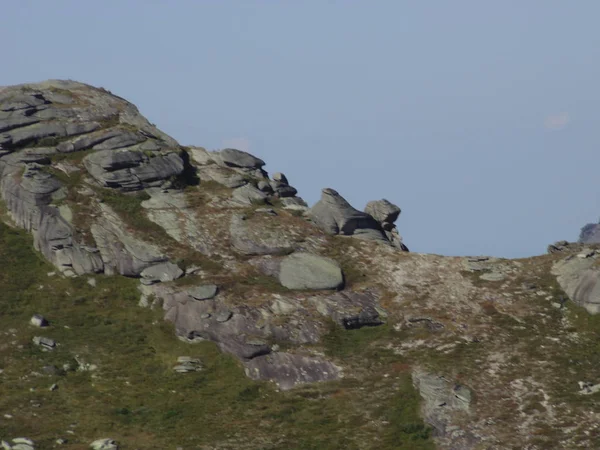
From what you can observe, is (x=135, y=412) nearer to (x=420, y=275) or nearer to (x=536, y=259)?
(x=420, y=275)

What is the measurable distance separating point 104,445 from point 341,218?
32.9 m

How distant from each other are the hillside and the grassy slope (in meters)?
0.15

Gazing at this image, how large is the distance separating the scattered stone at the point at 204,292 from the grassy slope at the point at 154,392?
3.18 m

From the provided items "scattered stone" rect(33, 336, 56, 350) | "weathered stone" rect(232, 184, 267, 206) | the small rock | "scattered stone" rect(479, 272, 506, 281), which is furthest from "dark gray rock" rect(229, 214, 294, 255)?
"scattered stone" rect(33, 336, 56, 350)

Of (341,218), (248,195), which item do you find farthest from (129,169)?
(341,218)

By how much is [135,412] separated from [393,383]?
17492mm

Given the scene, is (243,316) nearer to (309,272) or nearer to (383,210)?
(309,272)

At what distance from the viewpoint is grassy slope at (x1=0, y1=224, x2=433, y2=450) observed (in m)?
56.7

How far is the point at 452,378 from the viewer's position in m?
61.1

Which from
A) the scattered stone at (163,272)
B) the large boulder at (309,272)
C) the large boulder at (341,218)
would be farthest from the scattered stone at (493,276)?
the scattered stone at (163,272)

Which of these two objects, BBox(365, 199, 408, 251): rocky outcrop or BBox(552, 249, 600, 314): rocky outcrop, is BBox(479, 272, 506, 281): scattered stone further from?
BBox(365, 199, 408, 251): rocky outcrop

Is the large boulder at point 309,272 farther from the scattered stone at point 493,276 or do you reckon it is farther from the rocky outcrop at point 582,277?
the rocky outcrop at point 582,277

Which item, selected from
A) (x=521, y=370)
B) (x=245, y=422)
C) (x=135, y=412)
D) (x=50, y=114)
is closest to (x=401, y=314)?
(x=521, y=370)

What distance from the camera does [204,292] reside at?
69625mm
